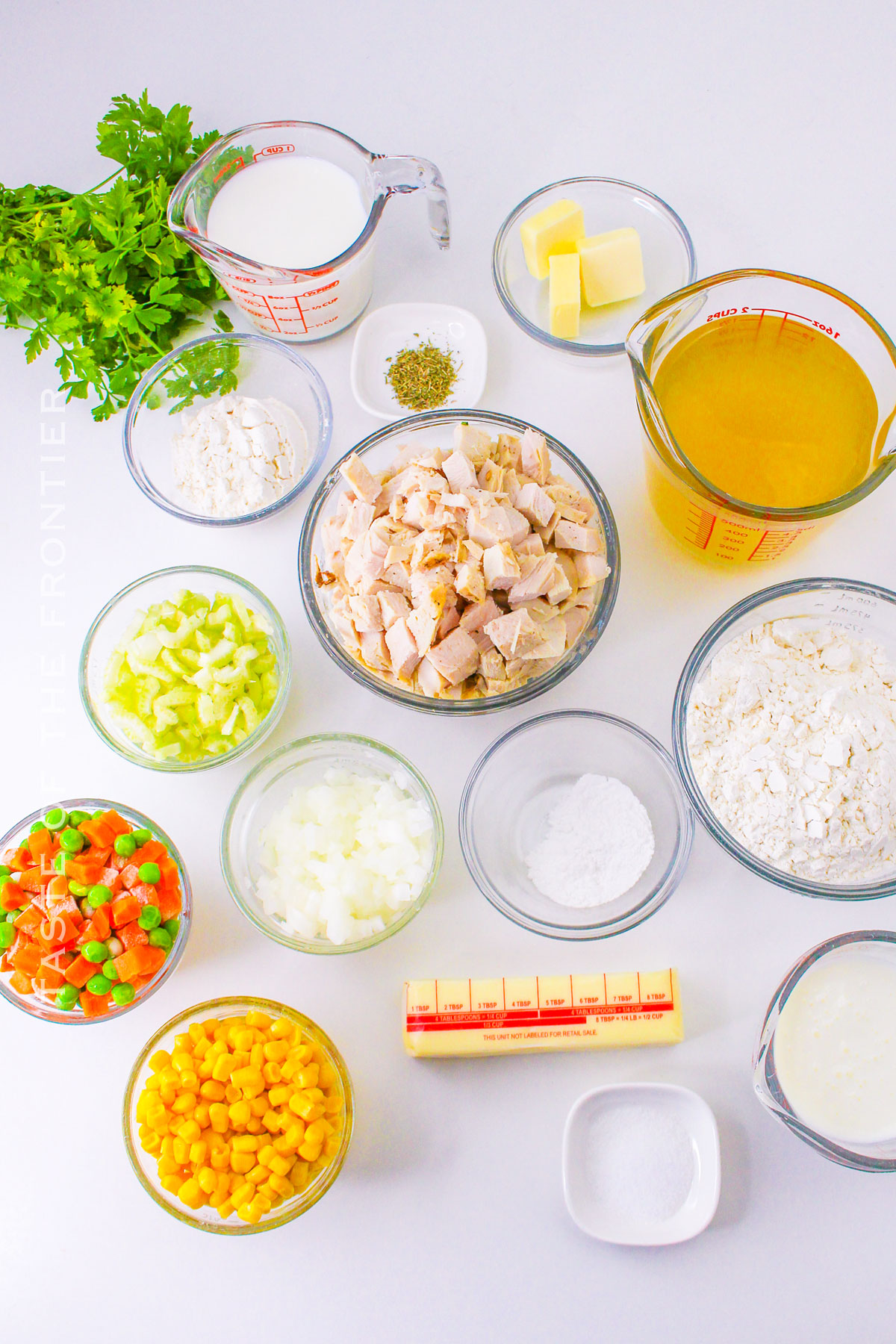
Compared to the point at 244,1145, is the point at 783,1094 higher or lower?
higher

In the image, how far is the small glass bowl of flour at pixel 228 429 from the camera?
175 cm

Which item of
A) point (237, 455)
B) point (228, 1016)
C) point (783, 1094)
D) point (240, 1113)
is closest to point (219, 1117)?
point (240, 1113)

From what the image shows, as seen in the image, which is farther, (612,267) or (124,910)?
(612,267)

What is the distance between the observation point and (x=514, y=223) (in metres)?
1.86

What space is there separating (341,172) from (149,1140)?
6.04 ft

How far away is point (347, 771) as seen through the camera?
5.54 ft

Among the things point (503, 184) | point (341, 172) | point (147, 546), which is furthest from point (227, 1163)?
point (503, 184)

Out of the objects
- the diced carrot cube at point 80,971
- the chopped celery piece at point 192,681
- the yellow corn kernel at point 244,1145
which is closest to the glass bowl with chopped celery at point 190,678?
the chopped celery piece at point 192,681

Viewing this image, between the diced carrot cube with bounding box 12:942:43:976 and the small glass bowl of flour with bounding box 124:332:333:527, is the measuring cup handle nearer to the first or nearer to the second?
the small glass bowl of flour with bounding box 124:332:333:527

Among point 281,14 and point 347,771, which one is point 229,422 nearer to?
point 347,771

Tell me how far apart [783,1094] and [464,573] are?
1009mm

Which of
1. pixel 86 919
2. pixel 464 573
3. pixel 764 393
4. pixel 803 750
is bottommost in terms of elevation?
pixel 86 919

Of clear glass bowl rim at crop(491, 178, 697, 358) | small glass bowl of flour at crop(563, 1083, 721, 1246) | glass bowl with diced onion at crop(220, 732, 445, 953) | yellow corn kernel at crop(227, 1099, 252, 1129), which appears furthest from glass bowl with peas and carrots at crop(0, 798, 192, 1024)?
clear glass bowl rim at crop(491, 178, 697, 358)

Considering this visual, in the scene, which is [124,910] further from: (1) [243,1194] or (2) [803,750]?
(2) [803,750]
